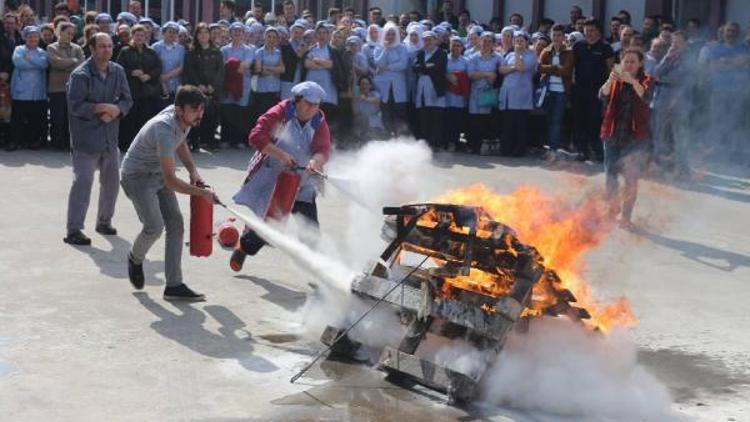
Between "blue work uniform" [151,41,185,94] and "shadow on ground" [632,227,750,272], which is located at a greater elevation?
"blue work uniform" [151,41,185,94]

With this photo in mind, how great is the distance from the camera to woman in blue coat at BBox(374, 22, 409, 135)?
691 inches

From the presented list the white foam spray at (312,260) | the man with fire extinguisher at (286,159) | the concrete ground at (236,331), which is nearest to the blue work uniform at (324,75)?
the concrete ground at (236,331)

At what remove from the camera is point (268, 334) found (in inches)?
308

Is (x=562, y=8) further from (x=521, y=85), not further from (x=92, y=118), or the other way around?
(x=92, y=118)

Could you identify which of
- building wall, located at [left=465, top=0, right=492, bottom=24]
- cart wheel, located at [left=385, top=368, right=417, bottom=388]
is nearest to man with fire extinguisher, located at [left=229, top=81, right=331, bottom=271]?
cart wheel, located at [left=385, top=368, right=417, bottom=388]

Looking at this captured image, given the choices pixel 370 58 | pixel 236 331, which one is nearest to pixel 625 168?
pixel 236 331

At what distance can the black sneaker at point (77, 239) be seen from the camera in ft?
34.0

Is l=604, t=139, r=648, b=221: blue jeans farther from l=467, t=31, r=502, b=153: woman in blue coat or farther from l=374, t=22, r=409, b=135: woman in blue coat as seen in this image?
l=374, t=22, r=409, b=135: woman in blue coat

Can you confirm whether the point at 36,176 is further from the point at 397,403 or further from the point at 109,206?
the point at 397,403

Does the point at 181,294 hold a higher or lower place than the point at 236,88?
lower

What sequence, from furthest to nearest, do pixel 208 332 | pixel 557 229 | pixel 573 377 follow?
pixel 208 332 < pixel 557 229 < pixel 573 377

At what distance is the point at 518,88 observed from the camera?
17297 millimetres

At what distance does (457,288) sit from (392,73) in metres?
11.2

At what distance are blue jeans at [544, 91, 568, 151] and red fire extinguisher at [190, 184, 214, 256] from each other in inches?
383
